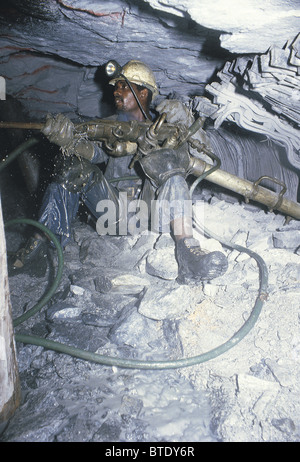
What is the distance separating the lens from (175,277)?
8.02 feet

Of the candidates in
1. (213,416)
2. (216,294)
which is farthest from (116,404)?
(216,294)

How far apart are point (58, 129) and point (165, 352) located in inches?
80.4

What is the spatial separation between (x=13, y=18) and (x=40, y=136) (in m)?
1.17

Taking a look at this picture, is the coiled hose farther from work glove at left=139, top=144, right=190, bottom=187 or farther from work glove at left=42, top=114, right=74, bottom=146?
work glove at left=42, top=114, right=74, bottom=146

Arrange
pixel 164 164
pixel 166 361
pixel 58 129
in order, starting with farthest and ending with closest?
1. pixel 164 164
2. pixel 58 129
3. pixel 166 361

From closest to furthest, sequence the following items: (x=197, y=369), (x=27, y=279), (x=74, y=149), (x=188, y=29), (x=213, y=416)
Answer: (x=213, y=416) < (x=197, y=369) < (x=188, y=29) < (x=74, y=149) < (x=27, y=279)

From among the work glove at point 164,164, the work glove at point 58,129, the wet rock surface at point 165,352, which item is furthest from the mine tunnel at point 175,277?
the work glove at point 164,164

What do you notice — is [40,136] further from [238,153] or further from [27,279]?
[238,153]

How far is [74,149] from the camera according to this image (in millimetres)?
2812

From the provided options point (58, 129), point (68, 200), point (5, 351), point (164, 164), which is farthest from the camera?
point (68, 200)

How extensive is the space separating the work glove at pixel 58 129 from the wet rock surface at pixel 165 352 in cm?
136

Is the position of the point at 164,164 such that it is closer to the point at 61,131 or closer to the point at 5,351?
the point at 61,131

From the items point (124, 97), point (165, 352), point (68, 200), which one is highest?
point (124, 97)

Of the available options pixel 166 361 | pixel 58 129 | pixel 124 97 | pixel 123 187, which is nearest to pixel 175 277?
pixel 166 361
